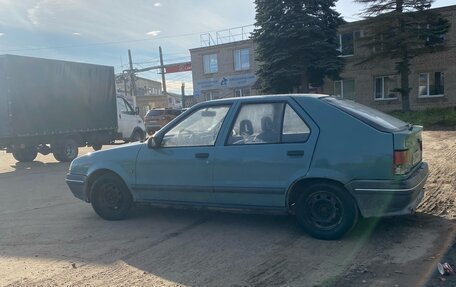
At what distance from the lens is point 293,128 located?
183 inches

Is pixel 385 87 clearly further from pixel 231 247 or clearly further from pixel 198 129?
pixel 231 247

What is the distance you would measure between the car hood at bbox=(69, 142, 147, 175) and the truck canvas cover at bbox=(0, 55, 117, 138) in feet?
25.1

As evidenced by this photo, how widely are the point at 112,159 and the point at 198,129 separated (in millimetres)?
1349

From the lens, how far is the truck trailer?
1212 centimetres

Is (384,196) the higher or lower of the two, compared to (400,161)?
lower

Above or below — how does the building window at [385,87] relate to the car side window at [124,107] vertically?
above

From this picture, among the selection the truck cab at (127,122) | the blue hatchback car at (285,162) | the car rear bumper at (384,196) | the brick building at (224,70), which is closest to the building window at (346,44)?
the brick building at (224,70)

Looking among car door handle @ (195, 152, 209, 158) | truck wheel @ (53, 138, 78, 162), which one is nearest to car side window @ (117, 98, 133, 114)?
truck wheel @ (53, 138, 78, 162)

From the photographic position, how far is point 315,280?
357 cm

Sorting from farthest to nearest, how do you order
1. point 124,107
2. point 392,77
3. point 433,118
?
1. point 392,77
2. point 433,118
3. point 124,107

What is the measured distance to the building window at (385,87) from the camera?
90.9ft

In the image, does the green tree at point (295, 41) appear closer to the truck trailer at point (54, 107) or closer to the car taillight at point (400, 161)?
the truck trailer at point (54, 107)

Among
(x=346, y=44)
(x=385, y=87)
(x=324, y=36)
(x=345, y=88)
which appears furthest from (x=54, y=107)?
(x=346, y=44)

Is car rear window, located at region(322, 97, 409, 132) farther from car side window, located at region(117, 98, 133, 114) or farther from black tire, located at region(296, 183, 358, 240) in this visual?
car side window, located at region(117, 98, 133, 114)
